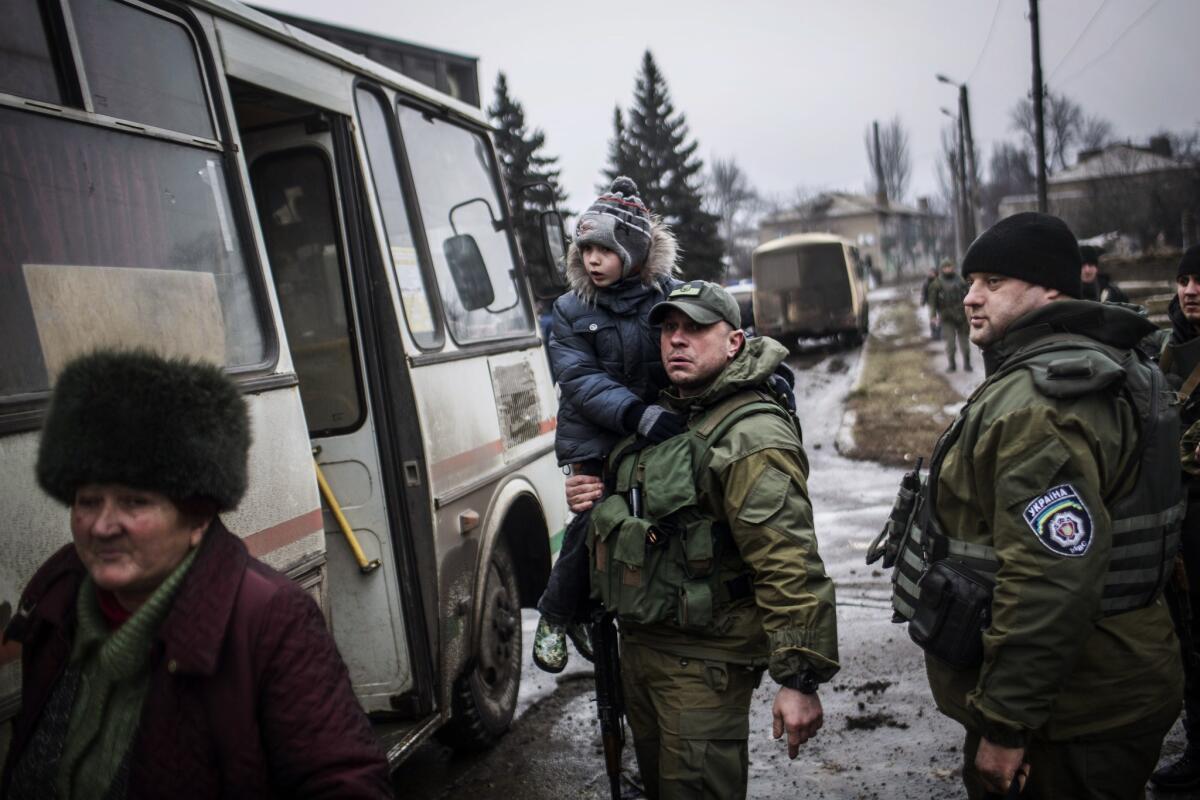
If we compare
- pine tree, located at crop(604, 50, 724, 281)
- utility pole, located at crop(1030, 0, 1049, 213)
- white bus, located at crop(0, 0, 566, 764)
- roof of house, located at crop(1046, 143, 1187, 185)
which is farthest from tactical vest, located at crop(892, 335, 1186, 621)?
roof of house, located at crop(1046, 143, 1187, 185)

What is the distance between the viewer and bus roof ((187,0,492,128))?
3.08 m

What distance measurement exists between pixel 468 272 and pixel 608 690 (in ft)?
7.09

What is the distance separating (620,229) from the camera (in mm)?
3350

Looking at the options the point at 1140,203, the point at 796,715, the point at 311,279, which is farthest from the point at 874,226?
the point at 796,715

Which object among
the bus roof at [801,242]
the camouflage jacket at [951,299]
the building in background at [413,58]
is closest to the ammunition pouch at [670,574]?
the building in background at [413,58]

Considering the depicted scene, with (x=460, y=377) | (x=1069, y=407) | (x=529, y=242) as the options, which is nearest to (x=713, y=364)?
(x=1069, y=407)

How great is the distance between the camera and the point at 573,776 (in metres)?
4.12

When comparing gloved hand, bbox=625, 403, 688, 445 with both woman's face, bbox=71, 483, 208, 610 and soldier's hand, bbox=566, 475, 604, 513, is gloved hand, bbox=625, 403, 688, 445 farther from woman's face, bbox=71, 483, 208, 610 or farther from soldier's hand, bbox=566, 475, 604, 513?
woman's face, bbox=71, 483, 208, 610

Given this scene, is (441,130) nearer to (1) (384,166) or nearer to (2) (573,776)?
(1) (384,166)

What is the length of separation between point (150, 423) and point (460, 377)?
254 centimetres

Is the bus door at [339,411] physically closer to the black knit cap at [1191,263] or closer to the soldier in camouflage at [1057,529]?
the soldier in camouflage at [1057,529]

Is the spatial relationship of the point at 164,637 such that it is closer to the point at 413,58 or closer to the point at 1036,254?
the point at 1036,254

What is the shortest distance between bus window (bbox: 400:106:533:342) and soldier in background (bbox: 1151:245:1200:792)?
287cm

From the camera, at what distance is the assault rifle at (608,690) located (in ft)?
10.6
